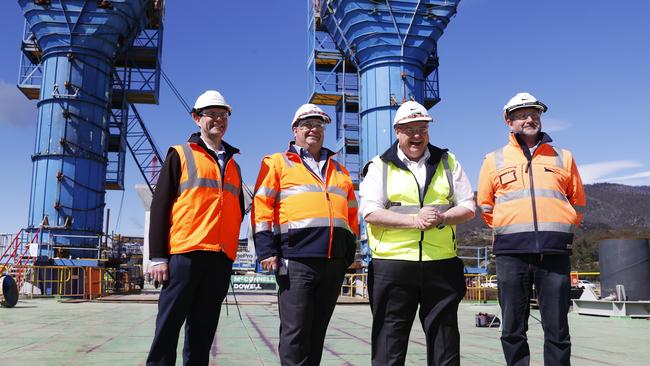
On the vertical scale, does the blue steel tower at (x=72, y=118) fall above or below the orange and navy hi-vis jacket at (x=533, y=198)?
above

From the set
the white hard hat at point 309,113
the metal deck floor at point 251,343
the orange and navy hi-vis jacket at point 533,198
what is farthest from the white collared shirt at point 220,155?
the metal deck floor at point 251,343

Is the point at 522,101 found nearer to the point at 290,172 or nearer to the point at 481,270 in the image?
the point at 290,172

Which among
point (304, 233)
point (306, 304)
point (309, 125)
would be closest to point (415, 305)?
point (306, 304)

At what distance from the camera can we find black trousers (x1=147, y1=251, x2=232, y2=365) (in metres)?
3.15

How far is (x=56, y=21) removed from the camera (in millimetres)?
21969

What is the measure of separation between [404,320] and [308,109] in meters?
1.49

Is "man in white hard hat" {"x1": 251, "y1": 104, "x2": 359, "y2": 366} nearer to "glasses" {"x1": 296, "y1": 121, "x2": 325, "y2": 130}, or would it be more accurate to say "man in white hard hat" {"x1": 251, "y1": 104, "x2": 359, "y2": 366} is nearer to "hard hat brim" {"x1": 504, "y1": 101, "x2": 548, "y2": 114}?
"glasses" {"x1": 296, "y1": 121, "x2": 325, "y2": 130}

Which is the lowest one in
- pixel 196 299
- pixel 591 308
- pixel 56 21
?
pixel 591 308

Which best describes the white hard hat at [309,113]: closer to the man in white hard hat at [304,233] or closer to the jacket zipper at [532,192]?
the man in white hard hat at [304,233]

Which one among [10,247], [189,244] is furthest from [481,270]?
[189,244]

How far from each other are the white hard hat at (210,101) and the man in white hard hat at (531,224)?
201cm

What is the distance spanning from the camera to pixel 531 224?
137 inches

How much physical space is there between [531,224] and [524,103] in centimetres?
87

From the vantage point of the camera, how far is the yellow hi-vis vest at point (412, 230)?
2.98m
